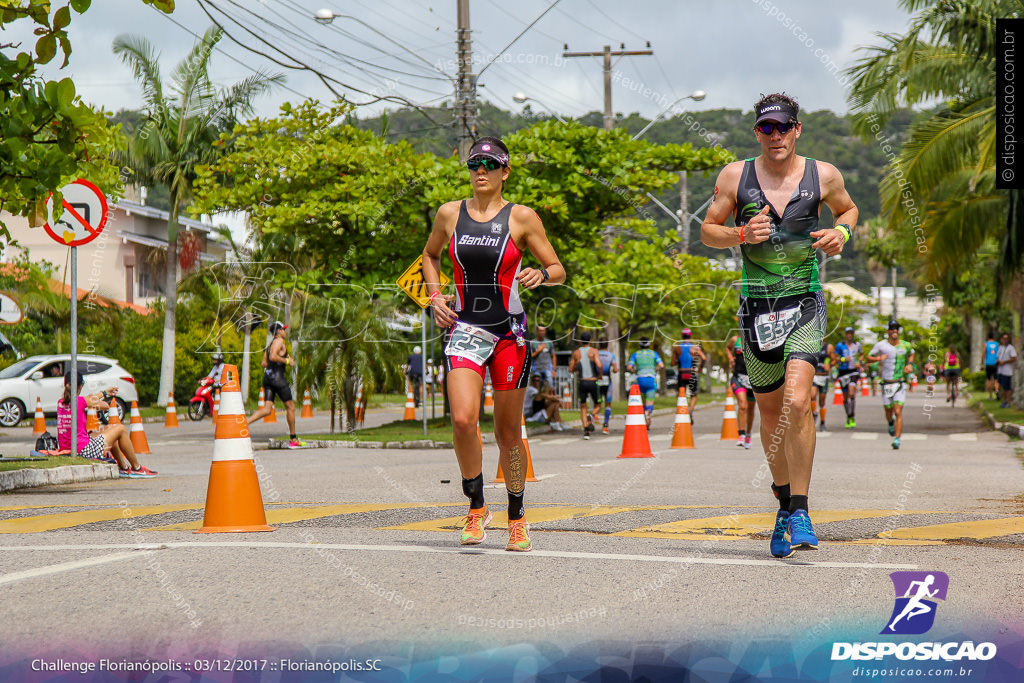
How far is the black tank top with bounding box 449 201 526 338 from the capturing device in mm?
5848

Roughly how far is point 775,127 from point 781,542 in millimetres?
2042

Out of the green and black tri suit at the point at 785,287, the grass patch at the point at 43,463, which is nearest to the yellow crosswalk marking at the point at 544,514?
the green and black tri suit at the point at 785,287

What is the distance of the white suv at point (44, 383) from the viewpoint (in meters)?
26.5

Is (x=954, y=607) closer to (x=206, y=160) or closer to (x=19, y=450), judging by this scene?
(x=19, y=450)

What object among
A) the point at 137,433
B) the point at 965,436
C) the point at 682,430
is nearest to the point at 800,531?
the point at 682,430

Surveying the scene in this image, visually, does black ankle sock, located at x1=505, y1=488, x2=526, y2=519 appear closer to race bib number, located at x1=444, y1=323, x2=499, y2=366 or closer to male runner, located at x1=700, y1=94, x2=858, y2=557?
race bib number, located at x1=444, y1=323, x2=499, y2=366

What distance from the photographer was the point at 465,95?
2092cm

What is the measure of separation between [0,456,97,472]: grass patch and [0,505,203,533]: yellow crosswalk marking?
3.19 meters

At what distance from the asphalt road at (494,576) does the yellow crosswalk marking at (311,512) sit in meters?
0.05

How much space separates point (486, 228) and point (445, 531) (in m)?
1.91

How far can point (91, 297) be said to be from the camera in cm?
3116

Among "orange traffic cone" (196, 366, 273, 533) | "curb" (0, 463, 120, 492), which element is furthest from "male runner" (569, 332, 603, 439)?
"orange traffic cone" (196, 366, 273, 533)

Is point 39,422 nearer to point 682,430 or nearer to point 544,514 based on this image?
point 682,430

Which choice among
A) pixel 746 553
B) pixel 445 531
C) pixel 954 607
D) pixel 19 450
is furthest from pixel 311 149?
pixel 954 607
